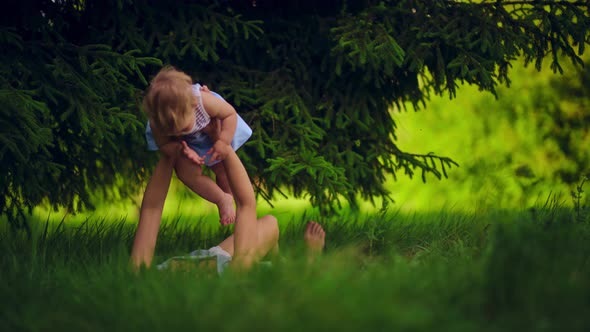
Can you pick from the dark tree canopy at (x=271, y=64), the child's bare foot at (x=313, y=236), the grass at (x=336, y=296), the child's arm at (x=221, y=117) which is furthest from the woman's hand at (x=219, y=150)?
the dark tree canopy at (x=271, y=64)

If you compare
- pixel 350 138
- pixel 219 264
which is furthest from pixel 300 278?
pixel 350 138

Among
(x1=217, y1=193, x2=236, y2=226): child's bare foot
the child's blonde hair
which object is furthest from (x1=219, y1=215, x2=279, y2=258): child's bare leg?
the child's blonde hair

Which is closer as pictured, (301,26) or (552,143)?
(301,26)

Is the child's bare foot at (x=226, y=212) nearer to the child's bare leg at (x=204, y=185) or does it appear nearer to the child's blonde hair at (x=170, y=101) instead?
the child's bare leg at (x=204, y=185)

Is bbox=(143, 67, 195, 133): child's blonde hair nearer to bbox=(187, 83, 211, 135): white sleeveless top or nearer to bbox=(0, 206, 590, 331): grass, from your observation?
bbox=(187, 83, 211, 135): white sleeveless top

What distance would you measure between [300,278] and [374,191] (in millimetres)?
3407

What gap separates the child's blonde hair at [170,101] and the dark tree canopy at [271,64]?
2.93ft

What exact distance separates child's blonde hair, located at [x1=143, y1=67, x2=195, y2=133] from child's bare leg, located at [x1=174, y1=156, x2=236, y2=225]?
0.34 m

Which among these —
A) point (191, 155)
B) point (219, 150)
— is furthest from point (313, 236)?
point (191, 155)

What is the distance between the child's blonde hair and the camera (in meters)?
3.40

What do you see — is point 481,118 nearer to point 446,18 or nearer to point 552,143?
point 552,143

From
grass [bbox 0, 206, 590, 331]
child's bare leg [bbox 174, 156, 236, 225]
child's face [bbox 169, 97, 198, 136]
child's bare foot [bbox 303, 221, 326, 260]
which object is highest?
child's face [bbox 169, 97, 198, 136]

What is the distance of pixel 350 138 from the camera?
5602 millimetres

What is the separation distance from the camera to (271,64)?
18.3 ft
